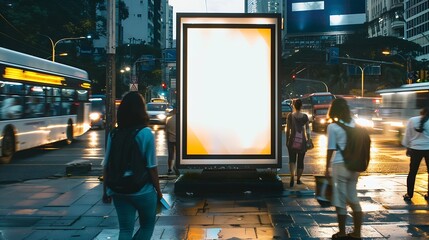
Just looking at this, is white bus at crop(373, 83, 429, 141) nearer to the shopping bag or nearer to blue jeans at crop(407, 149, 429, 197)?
blue jeans at crop(407, 149, 429, 197)

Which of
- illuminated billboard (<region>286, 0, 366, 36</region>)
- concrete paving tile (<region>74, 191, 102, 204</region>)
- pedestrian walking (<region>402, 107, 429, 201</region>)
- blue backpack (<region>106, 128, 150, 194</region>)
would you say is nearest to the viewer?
blue backpack (<region>106, 128, 150, 194</region>)

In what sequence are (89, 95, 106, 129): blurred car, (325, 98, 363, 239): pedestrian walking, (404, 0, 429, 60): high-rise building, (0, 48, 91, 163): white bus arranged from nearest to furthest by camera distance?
(325, 98, 363, 239): pedestrian walking, (0, 48, 91, 163): white bus, (89, 95, 106, 129): blurred car, (404, 0, 429, 60): high-rise building

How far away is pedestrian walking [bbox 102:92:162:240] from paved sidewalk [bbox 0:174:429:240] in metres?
1.86

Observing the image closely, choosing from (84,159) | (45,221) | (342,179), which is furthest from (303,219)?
(84,159)

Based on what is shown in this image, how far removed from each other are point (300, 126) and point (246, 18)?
2.47 m

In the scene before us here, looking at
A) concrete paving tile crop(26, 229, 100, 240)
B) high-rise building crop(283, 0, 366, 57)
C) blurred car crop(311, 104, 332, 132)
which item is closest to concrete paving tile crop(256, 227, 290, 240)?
concrete paving tile crop(26, 229, 100, 240)

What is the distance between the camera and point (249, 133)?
1001cm

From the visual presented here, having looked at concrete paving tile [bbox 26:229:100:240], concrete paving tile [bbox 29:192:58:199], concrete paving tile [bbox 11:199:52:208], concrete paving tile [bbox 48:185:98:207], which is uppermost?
concrete paving tile [bbox 48:185:98:207]

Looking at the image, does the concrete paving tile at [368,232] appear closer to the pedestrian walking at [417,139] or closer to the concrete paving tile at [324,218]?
the concrete paving tile at [324,218]

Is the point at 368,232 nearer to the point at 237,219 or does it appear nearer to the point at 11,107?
the point at 237,219

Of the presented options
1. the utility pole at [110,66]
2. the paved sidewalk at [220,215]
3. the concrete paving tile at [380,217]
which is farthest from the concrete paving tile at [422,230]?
the utility pole at [110,66]

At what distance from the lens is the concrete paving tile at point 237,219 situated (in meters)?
7.58

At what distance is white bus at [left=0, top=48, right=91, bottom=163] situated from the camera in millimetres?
14789

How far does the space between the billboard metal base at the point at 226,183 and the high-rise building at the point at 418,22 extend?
315ft
